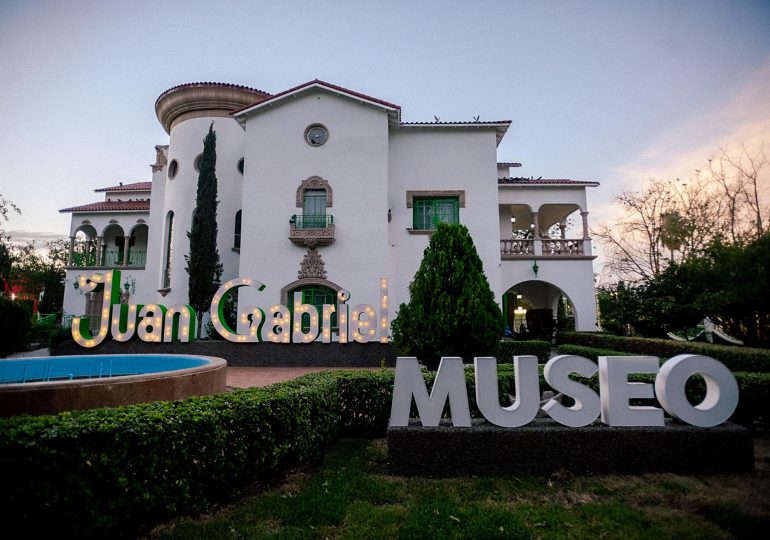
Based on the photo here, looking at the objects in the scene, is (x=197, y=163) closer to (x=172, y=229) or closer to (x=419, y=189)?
(x=172, y=229)

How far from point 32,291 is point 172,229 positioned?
31.4 metres

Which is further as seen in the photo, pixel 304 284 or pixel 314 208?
pixel 314 208

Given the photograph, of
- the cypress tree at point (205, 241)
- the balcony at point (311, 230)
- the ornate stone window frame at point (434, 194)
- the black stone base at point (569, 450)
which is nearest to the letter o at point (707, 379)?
the black stone base at point (569, 450)

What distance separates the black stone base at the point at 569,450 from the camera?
513cm

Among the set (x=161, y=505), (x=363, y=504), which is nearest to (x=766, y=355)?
(x=363, y=504)

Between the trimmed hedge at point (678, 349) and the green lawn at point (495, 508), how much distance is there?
5.73 meters

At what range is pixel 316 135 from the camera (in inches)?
766

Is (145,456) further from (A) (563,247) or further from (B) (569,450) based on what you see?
(A) (563,247)

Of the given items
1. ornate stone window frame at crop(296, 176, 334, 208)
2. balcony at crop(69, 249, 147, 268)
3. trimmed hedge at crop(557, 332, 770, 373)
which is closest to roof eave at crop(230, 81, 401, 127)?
ornate stone window frame at crop(296, 176, 334, 208)

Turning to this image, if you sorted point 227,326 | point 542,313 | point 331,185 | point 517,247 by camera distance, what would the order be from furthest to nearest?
point 542,313 → point 517,247 → point 331,185 → point 227,326

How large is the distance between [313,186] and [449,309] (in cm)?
1145

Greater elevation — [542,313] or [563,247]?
[563,247]

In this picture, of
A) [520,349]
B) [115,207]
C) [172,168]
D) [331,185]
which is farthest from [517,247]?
[115,207]

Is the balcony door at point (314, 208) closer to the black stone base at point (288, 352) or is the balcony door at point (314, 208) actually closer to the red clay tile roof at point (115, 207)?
the black stone base at point (288, 352)
